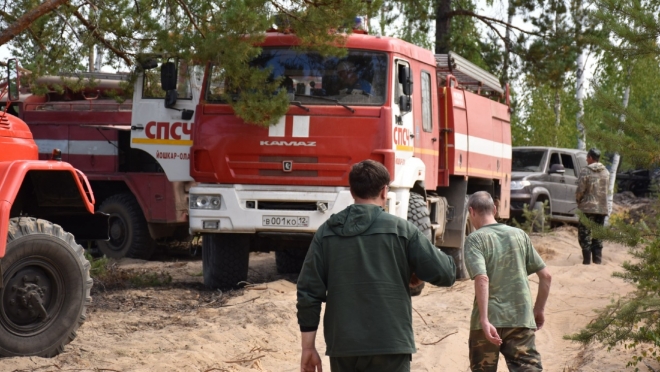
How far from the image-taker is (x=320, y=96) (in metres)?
10.1

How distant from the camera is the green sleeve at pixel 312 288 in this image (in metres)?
4.29

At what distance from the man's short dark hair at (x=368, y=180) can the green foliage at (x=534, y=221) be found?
13.9 m

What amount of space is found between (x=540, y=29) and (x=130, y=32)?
11.4 m

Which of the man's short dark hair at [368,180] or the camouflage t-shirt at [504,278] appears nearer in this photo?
the man's short dark hair at [368,180]

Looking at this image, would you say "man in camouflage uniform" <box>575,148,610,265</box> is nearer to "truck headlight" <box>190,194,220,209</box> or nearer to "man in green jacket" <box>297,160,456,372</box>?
"truck headlight" <box>190,194,220,209</box>

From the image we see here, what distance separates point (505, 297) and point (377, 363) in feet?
5.14

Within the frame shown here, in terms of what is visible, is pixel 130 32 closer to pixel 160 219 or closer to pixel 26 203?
pixel 26 203

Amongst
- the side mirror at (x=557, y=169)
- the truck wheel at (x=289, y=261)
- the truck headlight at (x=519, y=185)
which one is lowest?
the truck wheel at (x=289, y=261)

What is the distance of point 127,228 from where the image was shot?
1450cm

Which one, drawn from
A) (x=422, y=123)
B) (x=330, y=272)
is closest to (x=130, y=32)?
(x=422, y=123)

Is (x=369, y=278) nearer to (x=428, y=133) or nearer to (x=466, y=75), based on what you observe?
(x=428, y=133)

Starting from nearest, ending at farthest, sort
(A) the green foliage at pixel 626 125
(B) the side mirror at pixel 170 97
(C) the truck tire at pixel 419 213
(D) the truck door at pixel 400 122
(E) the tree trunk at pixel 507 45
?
(A) the green foliage at pixel 626 125 < (D) the truck door at pixel 400 122 < (B) the side mirror at pixel 170 97 < (C) the truck tire at pixel 419 213 < (E) the tree trunk at pixel 507 45

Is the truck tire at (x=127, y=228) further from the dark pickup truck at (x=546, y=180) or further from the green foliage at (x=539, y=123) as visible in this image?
the green foliage at (x=539, y=123)

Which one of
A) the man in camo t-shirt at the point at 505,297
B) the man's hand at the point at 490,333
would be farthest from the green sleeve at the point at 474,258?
the man's hand at the point at 490,333
